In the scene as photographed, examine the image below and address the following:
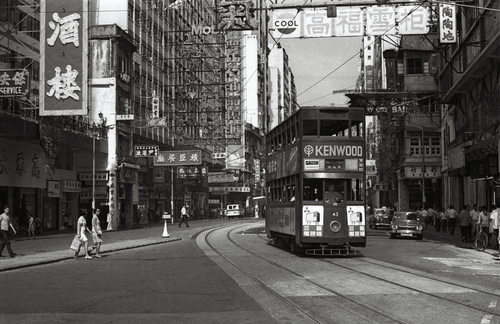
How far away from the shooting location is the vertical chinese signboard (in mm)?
37719

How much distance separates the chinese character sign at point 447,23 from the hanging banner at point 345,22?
3633 millimetres

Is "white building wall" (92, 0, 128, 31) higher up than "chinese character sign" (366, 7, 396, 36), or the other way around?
"white building wall" (92, 0, 128, 31)

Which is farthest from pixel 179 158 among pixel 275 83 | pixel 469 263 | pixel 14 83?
pixel 275 83

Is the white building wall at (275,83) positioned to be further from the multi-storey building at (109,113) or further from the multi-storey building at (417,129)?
the multi-storey building at (417,129)

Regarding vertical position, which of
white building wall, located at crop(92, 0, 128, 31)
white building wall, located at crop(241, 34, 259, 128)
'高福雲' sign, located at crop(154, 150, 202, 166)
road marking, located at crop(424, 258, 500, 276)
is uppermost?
white building wall, located at crop(241, 34, 259, 128)

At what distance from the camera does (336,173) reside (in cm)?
2083

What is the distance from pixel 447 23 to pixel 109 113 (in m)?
33.6

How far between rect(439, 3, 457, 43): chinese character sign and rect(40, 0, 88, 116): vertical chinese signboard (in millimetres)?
21359

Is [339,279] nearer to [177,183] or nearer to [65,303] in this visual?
[65,303]

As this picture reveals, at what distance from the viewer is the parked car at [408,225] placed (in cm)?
3475

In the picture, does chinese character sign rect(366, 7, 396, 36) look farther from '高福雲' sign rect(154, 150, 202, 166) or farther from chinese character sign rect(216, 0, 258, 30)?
'高福雲' sign rect(154, 150, 202, 166)

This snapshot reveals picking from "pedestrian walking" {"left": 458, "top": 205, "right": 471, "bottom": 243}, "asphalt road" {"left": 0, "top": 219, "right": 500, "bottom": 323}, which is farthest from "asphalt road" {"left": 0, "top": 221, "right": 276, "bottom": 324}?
"pedestrian walking" {"left": 458, "top": 205, "right": 471, "bottom": 243}

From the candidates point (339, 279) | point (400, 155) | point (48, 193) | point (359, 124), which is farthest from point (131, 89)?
point (339, 279)

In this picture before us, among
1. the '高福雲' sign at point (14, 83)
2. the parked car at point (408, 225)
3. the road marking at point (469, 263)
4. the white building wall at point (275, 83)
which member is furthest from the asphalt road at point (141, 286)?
the white building wall at point (275, 83)
